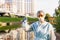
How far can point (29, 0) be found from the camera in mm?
29500

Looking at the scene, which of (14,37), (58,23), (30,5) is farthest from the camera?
(30,5)

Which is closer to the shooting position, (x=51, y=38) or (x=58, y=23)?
(x=51, y=38)

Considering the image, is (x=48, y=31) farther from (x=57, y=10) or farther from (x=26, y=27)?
(x=57, y=10)

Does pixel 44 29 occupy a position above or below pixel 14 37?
above

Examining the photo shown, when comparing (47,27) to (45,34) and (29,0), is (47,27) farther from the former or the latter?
(29,0)

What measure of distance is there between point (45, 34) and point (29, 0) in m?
27.7

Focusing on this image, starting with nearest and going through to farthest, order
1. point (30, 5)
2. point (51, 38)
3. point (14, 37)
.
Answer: point (51, 38)
point (14, 37)
point (30, 5)

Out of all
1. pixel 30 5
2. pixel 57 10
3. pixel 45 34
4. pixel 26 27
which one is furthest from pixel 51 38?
pixel 30 5

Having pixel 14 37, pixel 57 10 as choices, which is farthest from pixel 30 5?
pixel 14 37

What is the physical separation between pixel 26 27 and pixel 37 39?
0.16 meters

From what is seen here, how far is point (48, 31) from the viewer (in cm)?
198

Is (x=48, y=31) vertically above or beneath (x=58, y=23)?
above

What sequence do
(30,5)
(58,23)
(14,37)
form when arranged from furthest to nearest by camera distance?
1. (30,5)
2. (58,23)
3. (14,37)

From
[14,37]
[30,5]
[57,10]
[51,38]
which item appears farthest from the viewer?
[30,5]
